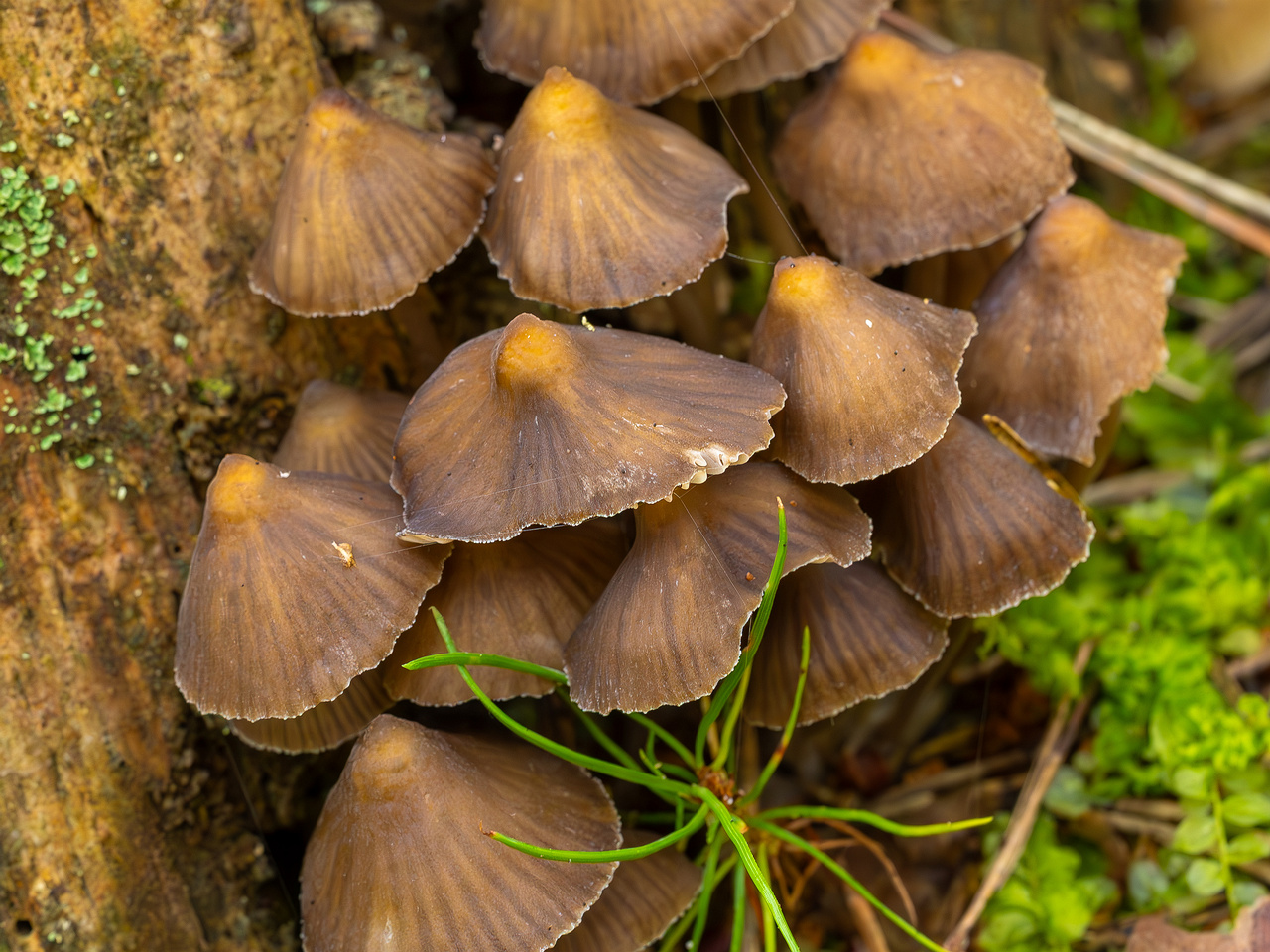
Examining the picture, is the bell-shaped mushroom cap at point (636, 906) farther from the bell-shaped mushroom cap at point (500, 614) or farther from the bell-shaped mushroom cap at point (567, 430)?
the bell-shaped mushroom cap at point (567, 430)

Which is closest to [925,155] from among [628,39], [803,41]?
[803,41]

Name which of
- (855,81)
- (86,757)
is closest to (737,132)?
(855,81)

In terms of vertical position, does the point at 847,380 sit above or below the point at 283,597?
above

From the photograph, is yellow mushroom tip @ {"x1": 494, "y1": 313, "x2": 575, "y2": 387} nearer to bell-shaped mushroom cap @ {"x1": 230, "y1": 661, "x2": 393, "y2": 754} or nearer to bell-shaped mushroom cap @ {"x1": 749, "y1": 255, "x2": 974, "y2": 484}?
bell-shaped mushroom cap @ {"x1": 749, "y1": 255, "x2": 974, "y2": 484}

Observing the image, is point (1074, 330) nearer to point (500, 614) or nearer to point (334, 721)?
point (500, 614)

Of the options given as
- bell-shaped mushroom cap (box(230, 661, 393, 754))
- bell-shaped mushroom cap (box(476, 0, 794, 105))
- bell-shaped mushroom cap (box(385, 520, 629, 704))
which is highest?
bell-shaped mushroom cap (box(476, 0, 794, 105))

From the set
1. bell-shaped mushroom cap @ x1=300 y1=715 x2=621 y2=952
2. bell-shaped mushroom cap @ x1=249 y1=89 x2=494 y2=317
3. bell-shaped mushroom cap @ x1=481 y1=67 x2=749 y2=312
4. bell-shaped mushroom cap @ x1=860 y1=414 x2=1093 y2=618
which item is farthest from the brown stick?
bell-shaped mushroom cap @ x1=249 y1=89 x2=494 y2=317

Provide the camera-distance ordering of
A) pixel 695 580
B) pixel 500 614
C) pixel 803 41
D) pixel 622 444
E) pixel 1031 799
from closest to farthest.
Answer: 1. pixel 622 444
2. pixel 695 580
3. pixel 500 614
4. pixel 803 41
5. pixel 1031 799
